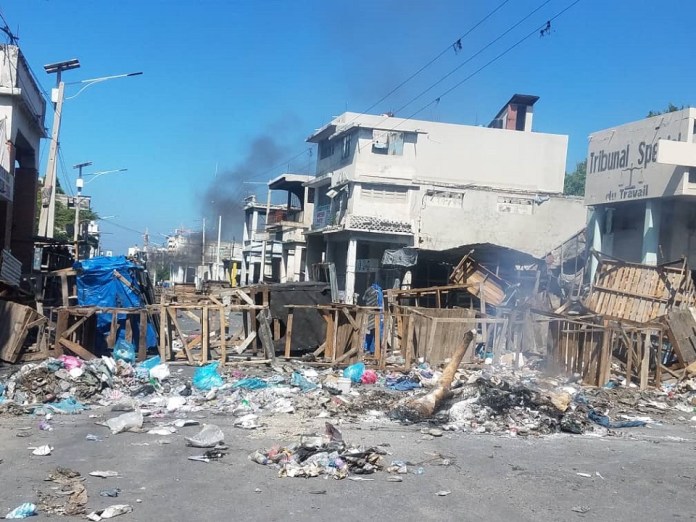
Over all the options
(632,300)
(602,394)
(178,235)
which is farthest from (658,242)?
(178,235)

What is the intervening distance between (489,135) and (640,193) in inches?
804

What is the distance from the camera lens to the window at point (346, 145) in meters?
39.6

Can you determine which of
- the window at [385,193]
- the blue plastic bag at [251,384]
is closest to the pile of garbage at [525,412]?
the blue plastic bag at [251,384]

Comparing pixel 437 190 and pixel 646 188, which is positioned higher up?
pixel 437 190

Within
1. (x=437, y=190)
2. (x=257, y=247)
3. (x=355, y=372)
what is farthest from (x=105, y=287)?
(x=257, y=247)

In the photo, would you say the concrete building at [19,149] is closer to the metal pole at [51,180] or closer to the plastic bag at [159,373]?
the metal pole at [51,180]

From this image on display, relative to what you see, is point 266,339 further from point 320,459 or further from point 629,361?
point 320,459

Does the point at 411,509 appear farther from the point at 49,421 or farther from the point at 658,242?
the point at 658,242

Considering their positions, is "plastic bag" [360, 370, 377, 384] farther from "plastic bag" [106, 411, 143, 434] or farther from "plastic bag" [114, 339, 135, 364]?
"plastic bag" [106, 411, 143, 434]

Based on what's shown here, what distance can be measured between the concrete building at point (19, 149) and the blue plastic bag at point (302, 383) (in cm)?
1095

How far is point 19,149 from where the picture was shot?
970 inches

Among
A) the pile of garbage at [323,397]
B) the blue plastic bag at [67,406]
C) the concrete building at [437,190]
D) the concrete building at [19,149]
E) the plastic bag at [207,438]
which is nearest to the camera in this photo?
the plastic bag at [207,438]

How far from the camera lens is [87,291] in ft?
52.1

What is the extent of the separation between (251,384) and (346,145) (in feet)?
95.7
